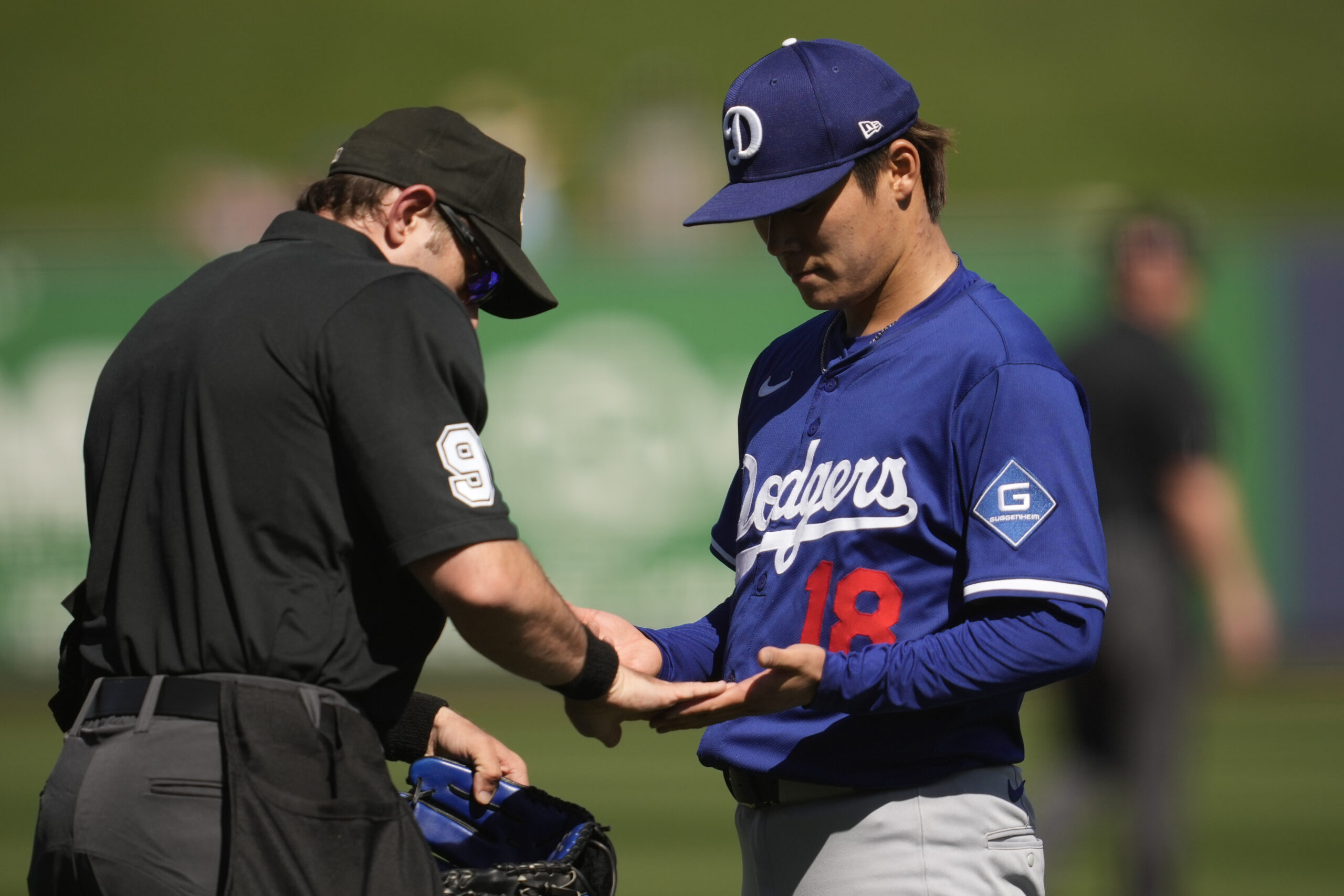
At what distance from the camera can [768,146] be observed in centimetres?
293

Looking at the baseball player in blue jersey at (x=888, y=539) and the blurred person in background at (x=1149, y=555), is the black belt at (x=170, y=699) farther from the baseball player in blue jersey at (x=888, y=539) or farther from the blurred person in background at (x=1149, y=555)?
the blurred person in background at (x=1149, y=555)

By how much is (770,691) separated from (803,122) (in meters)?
1.04

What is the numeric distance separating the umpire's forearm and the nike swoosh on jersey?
72cm

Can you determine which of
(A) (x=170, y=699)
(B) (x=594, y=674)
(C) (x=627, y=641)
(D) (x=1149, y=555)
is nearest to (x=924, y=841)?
(B) (x=594, y=674)

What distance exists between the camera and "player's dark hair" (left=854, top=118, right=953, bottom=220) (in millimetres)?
2936

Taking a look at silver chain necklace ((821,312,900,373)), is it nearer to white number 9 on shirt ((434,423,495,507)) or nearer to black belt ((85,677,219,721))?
white number 9 on shirt ((434,423,495,507))

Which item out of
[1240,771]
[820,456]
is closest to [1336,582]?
[1240,771]

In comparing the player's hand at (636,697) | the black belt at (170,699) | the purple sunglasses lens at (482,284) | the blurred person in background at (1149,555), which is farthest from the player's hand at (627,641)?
the blurred person in background at (1149,555)

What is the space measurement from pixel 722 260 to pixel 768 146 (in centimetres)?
970

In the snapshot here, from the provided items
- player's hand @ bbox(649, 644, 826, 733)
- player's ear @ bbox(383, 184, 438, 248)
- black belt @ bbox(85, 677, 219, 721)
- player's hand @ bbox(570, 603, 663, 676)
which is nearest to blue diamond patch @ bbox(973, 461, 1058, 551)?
player's hand @ bbox(649, 644, 826, 733)

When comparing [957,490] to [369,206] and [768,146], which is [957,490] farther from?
[369,206]

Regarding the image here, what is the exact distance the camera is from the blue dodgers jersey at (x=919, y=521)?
2.69 meters

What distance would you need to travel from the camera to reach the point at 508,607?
2.61 meters

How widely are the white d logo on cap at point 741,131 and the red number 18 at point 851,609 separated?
79 cm
